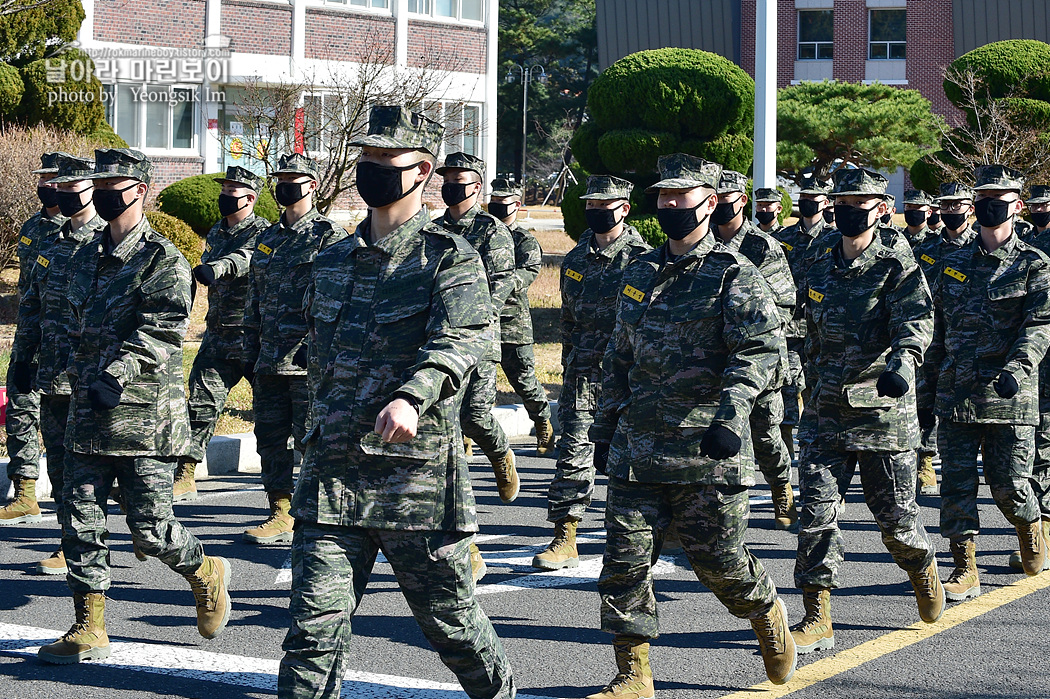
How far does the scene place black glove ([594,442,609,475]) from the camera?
5.84m

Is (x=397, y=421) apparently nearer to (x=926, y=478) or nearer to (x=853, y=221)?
(x=853, y=221)

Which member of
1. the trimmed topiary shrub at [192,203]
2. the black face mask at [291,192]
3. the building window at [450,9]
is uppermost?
the building window at [450,9]

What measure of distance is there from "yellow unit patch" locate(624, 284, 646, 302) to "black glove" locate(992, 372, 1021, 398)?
2773 mm

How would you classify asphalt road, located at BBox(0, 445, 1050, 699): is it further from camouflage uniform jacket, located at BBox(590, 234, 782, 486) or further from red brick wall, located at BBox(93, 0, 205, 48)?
red brick wall, located at BBox(93, 0, 205, 48)

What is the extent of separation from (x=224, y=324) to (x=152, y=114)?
75.1 ft

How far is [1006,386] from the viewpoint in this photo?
7.29m

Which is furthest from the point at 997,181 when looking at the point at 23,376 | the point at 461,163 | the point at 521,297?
the point at 23,376

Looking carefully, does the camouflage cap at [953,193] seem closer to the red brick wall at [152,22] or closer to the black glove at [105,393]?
the black glove at [105,393]

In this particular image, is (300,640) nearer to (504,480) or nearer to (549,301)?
(504,480)

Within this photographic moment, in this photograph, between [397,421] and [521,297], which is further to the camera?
[521,297]

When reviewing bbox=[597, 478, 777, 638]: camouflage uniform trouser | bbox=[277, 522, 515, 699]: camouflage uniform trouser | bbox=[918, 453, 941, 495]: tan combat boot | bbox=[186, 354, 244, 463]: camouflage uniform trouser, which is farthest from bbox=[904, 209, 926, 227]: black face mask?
bbox=[277, 522, 515, 699]: camouflage uniform trouser

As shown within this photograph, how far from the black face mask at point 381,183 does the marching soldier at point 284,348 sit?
12.8 ft

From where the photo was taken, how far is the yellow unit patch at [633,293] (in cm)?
552

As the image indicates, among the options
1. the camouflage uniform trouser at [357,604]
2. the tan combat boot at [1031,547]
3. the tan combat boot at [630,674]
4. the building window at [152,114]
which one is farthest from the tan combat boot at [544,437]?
the building window at [152,114]
